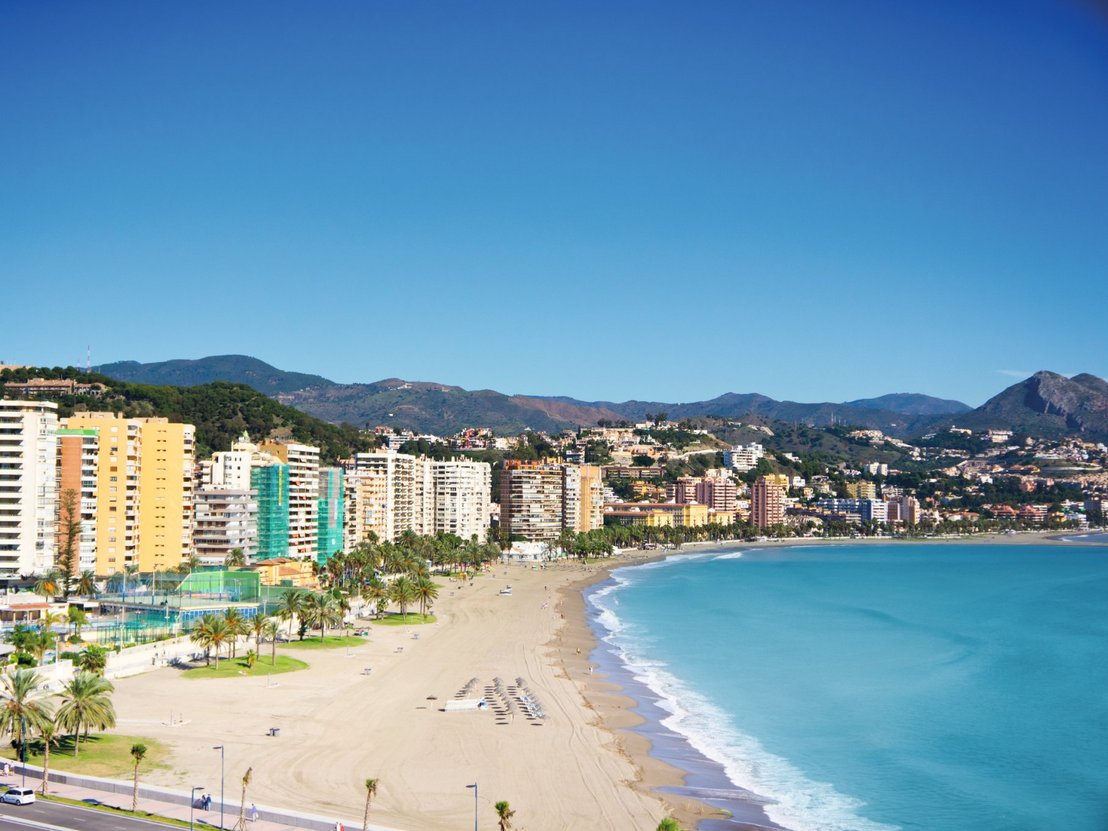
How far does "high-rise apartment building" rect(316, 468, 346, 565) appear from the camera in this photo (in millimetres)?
88475

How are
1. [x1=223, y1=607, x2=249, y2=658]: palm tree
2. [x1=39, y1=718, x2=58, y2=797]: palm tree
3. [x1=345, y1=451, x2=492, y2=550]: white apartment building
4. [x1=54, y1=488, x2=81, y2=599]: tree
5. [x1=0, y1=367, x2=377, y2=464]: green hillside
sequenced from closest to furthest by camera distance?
Result: 1. [x1=39, y1=718, x2=58, y2=797]: palm tree
2. [x1=223, y1=607, x2=249, y2=658]: palm tree
3. [x1=54, y1=488, x2=81, y2=599]: tree
4. [x1=345, y1=451, x2=492, y2=550]: white apartment building
5. [x1=0, y1=367, x2=377, y2=464]: green hillside

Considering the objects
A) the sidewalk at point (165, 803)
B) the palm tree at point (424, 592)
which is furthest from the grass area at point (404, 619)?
the sidewalk at point (165, 803)

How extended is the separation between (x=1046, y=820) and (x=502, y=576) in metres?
77.8

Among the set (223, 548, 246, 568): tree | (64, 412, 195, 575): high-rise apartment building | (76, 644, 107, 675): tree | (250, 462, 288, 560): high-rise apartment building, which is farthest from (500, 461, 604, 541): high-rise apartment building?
(76, 644, 107, 675): tree

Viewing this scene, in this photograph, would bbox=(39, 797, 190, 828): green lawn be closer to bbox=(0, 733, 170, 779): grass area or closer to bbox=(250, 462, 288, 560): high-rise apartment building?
bbox=(0, 733, 170, 779): grass area

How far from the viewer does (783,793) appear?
30.4m

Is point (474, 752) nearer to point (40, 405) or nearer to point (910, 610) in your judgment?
point (40, 405)

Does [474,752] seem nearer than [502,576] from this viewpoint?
Yes

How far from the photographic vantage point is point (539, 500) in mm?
138125

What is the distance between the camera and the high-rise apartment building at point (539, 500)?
137 metres

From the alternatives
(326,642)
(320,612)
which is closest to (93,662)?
(320,612)

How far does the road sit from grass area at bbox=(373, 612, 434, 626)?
3951 cm

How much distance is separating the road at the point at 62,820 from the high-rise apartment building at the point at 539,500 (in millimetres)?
112734

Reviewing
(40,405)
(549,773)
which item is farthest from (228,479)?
(549,773)
